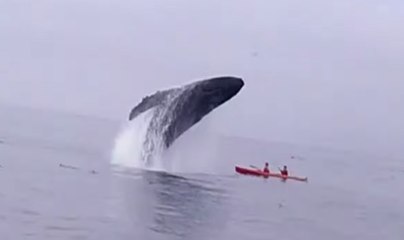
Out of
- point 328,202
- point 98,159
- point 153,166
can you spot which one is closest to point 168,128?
point 153,166

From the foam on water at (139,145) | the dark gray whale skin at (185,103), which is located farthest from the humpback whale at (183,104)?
the foam on water at (139,145)

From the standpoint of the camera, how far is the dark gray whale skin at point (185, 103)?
38.5 meters

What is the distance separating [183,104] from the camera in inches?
1564

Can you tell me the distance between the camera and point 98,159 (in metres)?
58.4

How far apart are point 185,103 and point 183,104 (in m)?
0.10

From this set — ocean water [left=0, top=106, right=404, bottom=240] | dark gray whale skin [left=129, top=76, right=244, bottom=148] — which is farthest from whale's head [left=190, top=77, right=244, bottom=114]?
ocean water [left=0, top=106, right=404, bottom=240]

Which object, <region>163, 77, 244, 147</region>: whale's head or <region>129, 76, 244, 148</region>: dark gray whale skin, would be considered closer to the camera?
<region>163, 77, 244, 147</region>: whale's head

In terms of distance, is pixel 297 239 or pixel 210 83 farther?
pixel 210 83

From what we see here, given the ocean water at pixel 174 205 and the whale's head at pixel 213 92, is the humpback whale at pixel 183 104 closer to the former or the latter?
the whale's head at pixel 213 92

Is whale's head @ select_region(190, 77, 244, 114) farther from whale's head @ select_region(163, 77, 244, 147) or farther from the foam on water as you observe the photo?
the foam on water

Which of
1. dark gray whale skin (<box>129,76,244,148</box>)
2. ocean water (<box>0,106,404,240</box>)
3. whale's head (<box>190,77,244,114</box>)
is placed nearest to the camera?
ocean water (<box>0,106,404,240</box>)

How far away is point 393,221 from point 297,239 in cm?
1151

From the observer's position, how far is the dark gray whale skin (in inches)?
1515

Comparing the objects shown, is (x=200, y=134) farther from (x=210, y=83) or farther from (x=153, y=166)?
(x=210, y=83)
